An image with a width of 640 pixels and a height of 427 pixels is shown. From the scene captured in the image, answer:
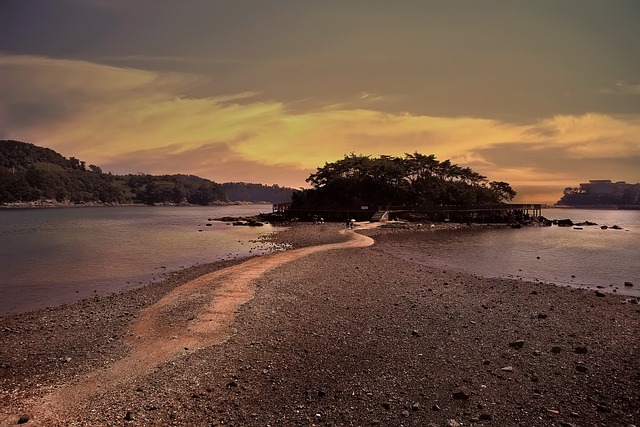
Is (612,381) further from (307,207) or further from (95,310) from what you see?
(307,207)

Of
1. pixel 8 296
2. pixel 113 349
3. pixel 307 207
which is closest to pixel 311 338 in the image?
pixel 113 349

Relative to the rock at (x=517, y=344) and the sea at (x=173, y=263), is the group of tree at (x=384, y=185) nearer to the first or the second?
the sea at (x=173, y=263)

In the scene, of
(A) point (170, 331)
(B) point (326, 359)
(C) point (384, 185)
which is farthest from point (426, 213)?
(B) point (326, 359)

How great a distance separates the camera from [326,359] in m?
10.2

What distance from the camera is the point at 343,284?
19719 millimetres

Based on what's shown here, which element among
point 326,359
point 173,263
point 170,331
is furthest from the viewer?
point 173,263

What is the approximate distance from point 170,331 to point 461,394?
9.59 metres

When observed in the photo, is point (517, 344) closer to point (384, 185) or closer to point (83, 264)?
point (83, 264)

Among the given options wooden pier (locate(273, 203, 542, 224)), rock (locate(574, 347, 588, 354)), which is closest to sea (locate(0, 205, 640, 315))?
rock (locate(574, 347, 588, 354))

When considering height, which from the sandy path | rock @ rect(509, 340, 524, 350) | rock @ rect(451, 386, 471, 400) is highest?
rock @ rect(509, 340, 524, 350)

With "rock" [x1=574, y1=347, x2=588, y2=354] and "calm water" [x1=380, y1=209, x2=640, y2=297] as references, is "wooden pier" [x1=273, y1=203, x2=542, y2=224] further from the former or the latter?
"rock" [x1=574, y1=347, x2=588, y2=354]

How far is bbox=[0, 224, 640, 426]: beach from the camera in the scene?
7707mm

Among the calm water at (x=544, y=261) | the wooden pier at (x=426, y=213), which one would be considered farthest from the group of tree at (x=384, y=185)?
the calm water at (x=544, y=261)

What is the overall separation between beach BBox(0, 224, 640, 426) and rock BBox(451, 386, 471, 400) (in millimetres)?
27
